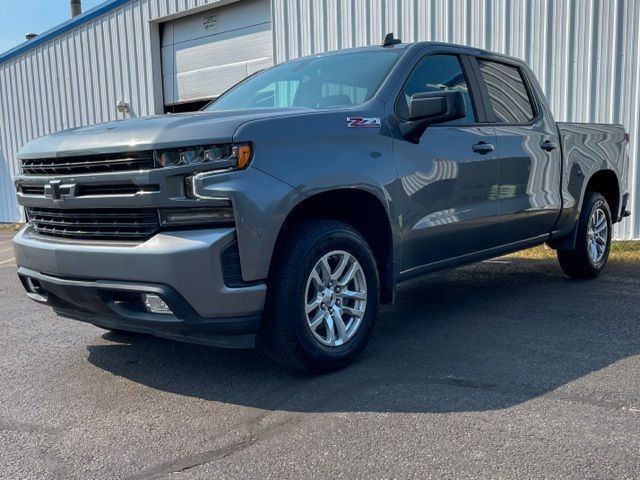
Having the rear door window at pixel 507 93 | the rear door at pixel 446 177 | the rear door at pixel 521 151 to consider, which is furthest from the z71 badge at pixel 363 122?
the rear door window at pixel 507 93

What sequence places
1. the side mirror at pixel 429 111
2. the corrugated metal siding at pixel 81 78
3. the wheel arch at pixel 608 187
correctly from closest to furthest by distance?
Answer: 1. the side mirror at pixel 429 111
2. the wheel arch at pixel 608 187
3. the corrugated metal siding at pixel 81 78

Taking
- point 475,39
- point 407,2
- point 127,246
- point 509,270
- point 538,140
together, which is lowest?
point 509,270

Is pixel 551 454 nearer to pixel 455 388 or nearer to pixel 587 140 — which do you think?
pixel 455 388

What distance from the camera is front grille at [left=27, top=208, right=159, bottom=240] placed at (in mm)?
3424

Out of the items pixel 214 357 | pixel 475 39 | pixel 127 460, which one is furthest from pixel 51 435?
pixel 475 39

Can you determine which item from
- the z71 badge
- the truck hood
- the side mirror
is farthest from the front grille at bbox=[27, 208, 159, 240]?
the side mirror

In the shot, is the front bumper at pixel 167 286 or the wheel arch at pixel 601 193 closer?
the front bumper at pixel 167 286

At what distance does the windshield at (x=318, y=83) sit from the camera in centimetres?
445

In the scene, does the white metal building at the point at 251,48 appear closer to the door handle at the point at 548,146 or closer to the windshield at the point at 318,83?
the door handle at the point at 548,146

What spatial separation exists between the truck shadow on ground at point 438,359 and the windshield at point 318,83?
167cm

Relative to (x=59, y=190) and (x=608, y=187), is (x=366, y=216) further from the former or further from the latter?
Answer: (x=608, y=187)

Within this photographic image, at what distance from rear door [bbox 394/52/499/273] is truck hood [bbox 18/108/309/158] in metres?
0.91

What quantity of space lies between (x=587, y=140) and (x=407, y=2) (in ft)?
15.1

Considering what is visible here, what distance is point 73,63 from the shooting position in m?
15.2
